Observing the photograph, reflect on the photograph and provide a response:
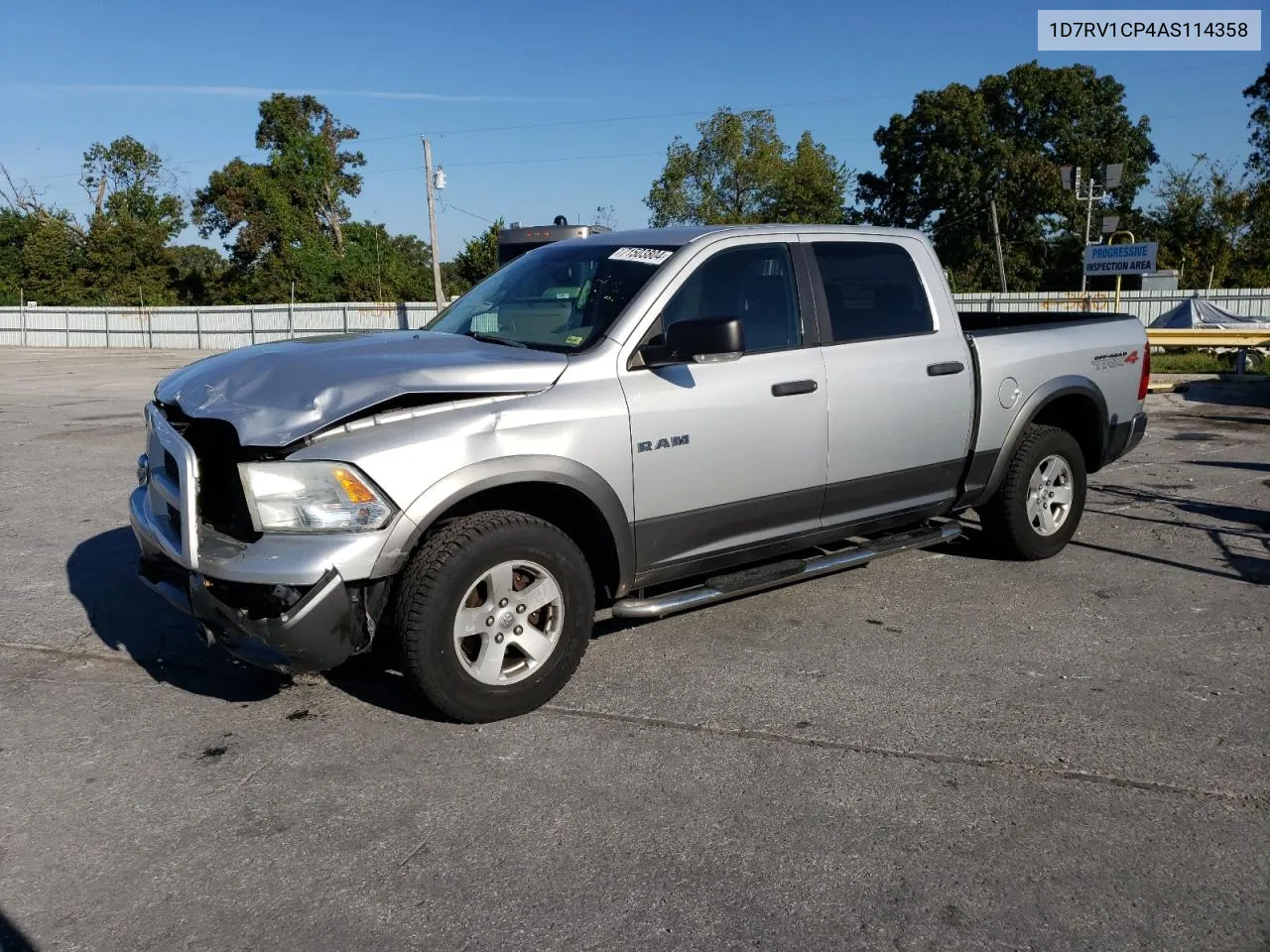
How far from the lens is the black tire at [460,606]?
382 cm

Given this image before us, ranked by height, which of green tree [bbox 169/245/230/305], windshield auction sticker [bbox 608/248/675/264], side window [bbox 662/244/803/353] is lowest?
side window [bbox 662/244/803/353]

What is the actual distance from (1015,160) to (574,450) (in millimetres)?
52531

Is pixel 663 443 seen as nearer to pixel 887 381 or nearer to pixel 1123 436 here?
pixel 887 381

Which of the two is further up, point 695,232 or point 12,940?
point 695,232

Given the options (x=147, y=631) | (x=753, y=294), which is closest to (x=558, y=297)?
(x=753, y=294)

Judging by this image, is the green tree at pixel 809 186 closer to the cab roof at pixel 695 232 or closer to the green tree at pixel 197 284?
the green tree at pixel 197 284

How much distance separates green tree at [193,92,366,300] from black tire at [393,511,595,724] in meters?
47.6

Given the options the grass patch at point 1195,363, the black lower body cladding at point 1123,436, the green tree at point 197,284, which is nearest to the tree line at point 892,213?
the green tree at point 197,284

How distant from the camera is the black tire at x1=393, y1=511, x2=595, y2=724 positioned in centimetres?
382

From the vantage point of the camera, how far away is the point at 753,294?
501 cm

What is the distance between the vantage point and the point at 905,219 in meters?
54.8

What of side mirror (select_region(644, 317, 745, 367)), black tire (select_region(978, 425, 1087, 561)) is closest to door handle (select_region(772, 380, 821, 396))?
side mirror (select_region(644, 317, 745, 367))

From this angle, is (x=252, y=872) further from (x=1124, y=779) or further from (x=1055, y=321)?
(x=1055, y=321)

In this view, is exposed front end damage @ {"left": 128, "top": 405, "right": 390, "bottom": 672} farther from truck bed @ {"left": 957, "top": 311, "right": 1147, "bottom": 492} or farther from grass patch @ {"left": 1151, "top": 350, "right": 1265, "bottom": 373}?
grass patch @ {"left": 1151, "top": 350, "right": 1265, "bottom": 373}
